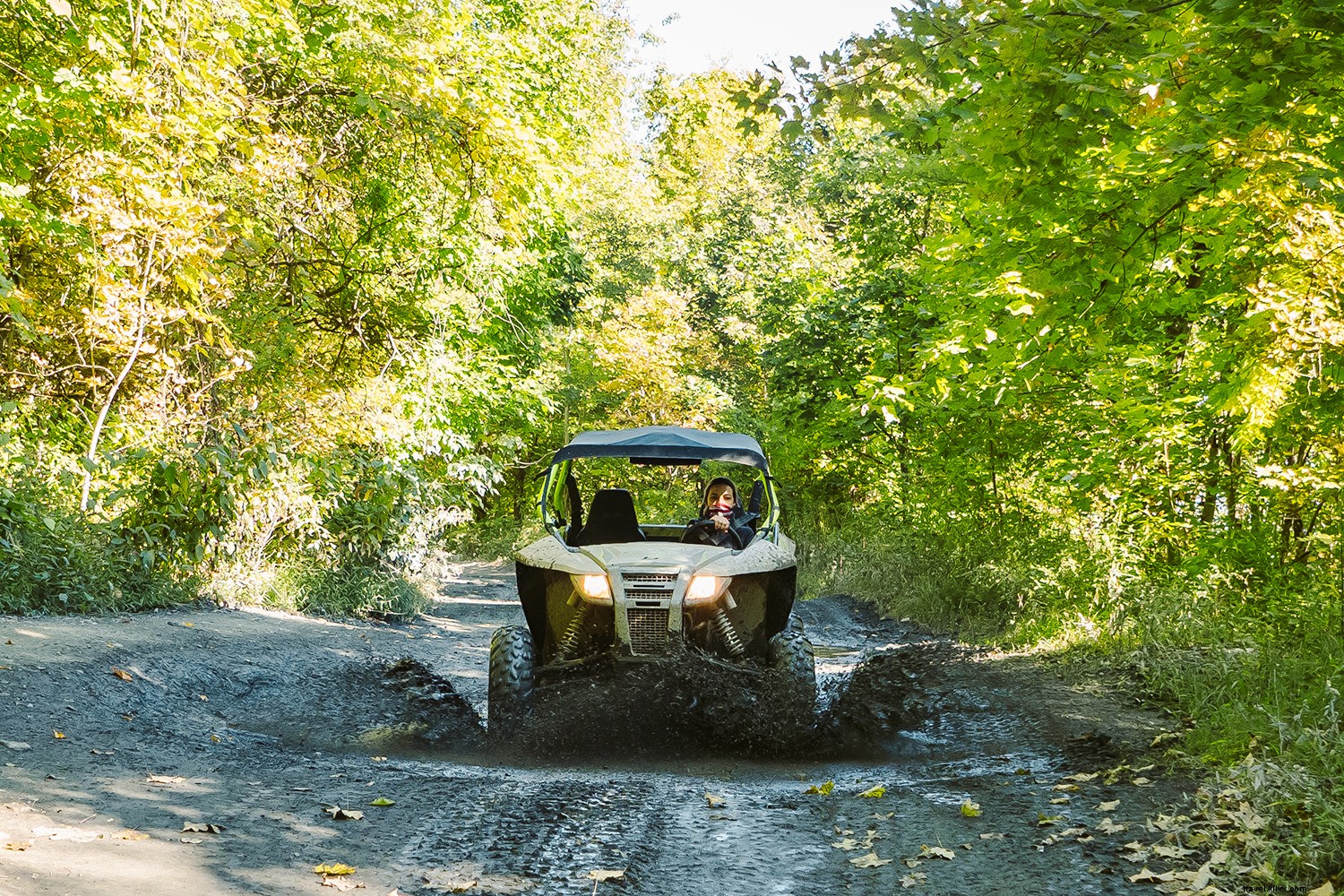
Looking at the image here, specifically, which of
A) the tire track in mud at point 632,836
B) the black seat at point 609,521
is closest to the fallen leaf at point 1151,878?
the tire track in mud at point 632,836

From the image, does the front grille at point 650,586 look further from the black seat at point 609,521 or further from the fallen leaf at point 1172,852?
the fallen leaf at point 1172,852

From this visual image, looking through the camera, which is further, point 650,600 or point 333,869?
point 650,600

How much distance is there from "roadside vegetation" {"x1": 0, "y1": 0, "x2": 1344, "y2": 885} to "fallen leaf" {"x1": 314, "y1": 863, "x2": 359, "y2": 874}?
3422mm

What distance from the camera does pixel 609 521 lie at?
27.7ft

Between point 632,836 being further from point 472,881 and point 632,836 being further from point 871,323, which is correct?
point 871,323

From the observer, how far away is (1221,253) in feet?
24.0

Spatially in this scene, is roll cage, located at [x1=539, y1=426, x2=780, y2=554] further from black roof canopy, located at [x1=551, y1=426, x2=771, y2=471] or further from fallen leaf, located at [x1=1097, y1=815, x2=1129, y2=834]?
fallen leaf, located at [x1=1097, y1=815, x2=1129, y2=834]

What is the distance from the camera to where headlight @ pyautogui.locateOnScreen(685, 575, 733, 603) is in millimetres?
7152

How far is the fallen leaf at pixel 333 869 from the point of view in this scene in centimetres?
412

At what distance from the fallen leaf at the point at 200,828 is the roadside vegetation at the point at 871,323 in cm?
410

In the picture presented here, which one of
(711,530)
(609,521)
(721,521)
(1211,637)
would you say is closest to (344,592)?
(609,521)

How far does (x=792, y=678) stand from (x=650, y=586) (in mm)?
1229

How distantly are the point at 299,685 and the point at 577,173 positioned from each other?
621 inches

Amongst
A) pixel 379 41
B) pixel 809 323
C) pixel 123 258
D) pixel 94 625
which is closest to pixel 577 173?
pixel 809 323
